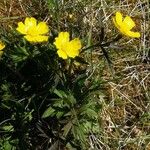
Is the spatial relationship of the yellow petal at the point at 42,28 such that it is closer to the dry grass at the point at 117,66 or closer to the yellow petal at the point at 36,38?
the yellow petal at the point at 36,38

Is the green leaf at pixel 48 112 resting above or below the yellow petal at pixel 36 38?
below

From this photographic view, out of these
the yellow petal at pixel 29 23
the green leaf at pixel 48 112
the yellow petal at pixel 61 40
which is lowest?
the green leaf at pixel 48 112

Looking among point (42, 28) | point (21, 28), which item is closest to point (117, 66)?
point (42, 28)

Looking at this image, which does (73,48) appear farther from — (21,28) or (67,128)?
(67,128)

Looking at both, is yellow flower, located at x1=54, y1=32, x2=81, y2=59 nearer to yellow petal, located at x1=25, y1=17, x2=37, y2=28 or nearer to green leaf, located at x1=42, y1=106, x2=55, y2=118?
yellow petal, located at x1=25, y1=17, x2=37, y2=28

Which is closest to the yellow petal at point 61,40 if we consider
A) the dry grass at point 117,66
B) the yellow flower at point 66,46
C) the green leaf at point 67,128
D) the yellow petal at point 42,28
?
the yellow flower at point 66,46

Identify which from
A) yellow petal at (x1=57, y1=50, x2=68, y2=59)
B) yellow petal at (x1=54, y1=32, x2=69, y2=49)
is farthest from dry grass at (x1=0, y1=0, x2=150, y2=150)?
yellow petal at (x1=57, y1=50, x2=68, y2=59)
